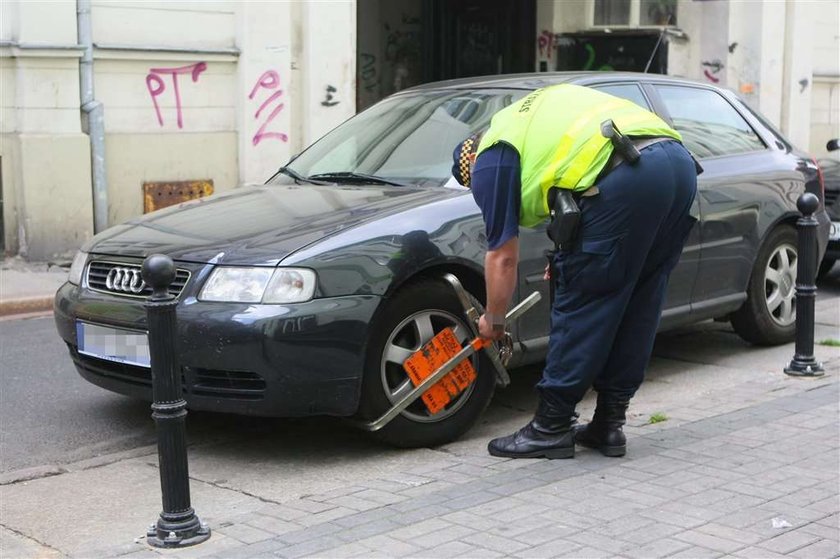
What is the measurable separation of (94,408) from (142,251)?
1.24 metres

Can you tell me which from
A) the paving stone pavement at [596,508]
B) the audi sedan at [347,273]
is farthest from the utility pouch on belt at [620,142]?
the paving stone pavement at [596,508]

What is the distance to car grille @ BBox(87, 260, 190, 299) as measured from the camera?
484 centimetres

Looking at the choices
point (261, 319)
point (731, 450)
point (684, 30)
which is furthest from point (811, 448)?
point (684, 30)

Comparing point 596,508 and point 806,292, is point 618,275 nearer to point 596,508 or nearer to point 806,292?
point 596,508

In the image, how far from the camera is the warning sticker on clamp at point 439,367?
492 cm

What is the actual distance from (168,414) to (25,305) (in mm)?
5484

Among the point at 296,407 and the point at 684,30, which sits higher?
Result: the point at 684,30

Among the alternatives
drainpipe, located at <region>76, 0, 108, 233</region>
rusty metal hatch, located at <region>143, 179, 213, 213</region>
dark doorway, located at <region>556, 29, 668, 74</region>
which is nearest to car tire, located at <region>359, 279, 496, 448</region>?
drainpipe, located at <region>76, 0, 108, 233</region>

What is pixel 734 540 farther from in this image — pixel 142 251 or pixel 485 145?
pixel 142 251

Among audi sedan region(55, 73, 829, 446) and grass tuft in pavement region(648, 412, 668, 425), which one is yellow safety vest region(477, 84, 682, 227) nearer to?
audi sedan region(55, 73, 829, 446)

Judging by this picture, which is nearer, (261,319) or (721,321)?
(261,319)

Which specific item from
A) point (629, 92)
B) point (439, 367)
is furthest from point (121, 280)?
point (629, 92)

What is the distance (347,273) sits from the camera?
4.74 meters

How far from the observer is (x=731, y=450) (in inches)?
194
